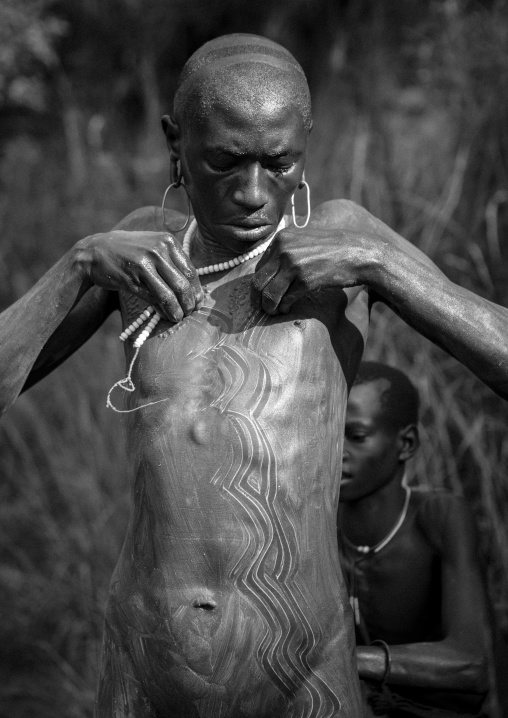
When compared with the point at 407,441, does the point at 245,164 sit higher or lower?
higher

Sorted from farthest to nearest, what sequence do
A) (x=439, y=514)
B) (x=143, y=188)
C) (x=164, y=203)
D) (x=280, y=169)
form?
(x=143, y=188), (x=439, y=514), (x=164, y=203), (x=280, y=169)

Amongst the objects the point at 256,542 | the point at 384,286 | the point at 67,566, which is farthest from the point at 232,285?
the point at 67,566

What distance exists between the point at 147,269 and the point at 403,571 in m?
1.29

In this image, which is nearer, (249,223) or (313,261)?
(313,261)

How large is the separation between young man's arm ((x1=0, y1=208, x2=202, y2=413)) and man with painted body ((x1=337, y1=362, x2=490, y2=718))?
972 mm

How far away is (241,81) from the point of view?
2.03 metres

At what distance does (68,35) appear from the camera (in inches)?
275

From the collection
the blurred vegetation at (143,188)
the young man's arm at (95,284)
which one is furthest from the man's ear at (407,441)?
the young man's arm at (95,284)

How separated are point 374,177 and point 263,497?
129 inches

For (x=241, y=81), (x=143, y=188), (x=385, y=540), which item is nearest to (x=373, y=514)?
(x=385, y=540)

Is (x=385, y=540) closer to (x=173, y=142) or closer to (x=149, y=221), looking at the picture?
(x=149, y=221)

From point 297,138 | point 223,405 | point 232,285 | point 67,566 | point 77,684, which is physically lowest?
point 77,684

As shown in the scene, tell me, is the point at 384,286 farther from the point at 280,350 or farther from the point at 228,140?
the point at 228,140

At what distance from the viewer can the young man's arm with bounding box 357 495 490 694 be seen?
244 cm
